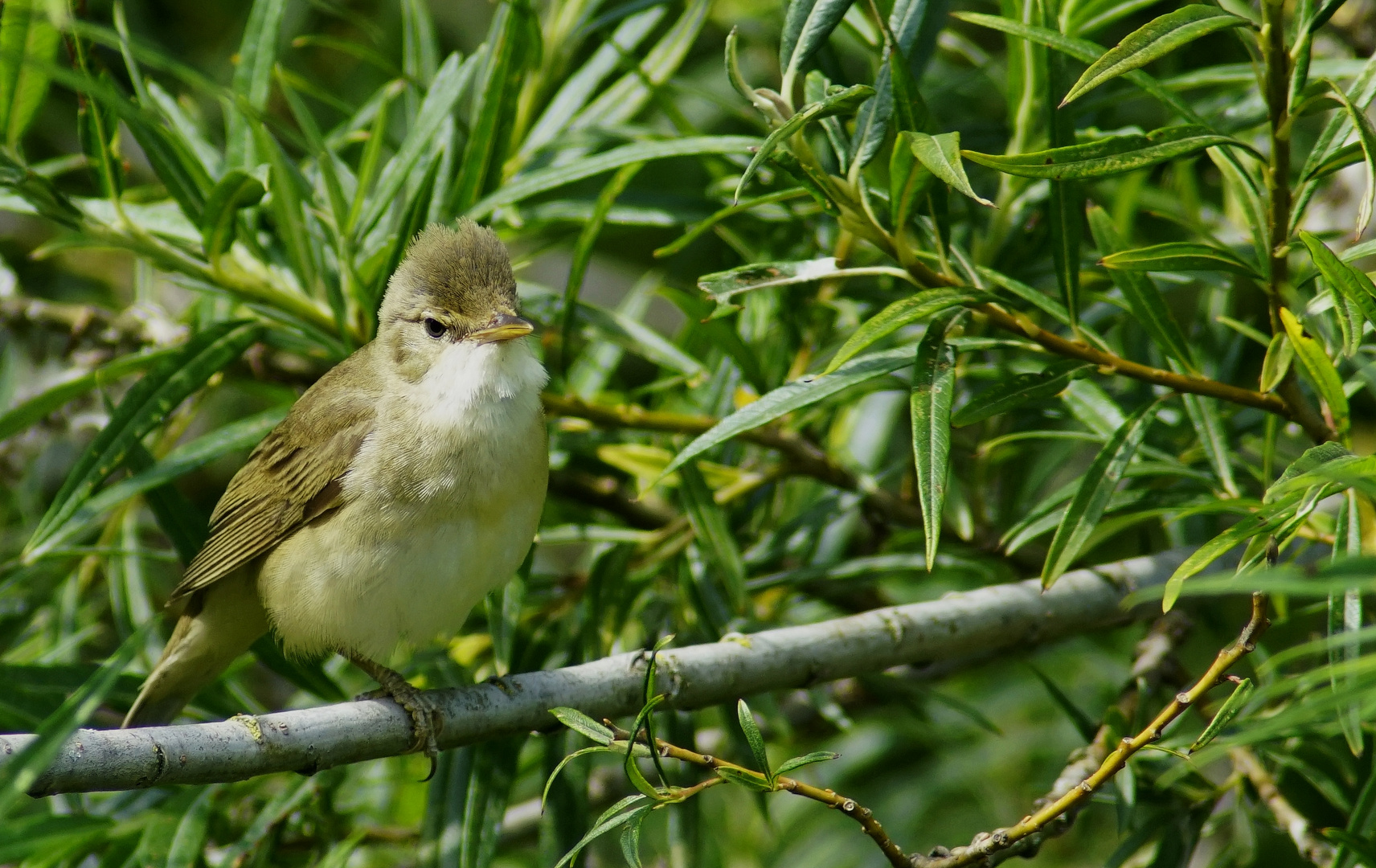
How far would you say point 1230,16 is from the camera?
1997 millimetres

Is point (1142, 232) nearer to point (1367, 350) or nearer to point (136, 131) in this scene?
point (1367, 350)

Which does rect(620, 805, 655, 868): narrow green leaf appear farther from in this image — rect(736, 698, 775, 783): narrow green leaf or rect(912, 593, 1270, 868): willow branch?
rect(912, 593, 1270, 868): willow branch

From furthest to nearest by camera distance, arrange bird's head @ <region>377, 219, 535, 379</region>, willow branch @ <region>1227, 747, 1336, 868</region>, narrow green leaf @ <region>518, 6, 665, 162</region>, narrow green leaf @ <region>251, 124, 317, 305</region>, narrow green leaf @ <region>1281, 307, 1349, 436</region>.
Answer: narrow green leaf @ <region>518, 6, 665, 162</region> < bird's head @ <region>377, 219, 535, 379</region> < narrow green leaf @ <region>251, 124, 317, 305</region> < willow branch @ <region>1227, 747, 1336, 868</region> < narrow green leaf @ <region>1281, 307, 1349, 436</region>

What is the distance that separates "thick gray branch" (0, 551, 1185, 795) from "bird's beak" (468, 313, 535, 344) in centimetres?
88

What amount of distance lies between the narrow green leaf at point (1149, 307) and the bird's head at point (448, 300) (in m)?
1.38

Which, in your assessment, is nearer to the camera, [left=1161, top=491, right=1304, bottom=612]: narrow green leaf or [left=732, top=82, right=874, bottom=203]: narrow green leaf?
[left=1161, top=491, right=1304, bottom=612]: narrow green leaf

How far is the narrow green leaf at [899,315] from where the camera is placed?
2193mm

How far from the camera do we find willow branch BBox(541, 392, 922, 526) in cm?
324

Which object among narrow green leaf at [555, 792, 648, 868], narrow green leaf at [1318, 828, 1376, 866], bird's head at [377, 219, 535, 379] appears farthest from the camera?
bird's head at [377, 219, 535, 379]

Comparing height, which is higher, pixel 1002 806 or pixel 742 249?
pixel 742 249

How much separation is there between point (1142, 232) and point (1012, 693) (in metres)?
1.64

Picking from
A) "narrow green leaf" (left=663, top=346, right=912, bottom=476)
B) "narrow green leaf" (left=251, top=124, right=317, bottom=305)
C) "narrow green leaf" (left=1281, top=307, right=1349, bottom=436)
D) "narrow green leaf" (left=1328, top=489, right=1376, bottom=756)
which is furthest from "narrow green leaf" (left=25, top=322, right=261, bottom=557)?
"narrow green leaf" (left=1328, top=489, right=1376, bottom=756)

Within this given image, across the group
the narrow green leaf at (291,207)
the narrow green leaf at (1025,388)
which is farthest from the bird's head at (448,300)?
the narrow green leaf at (1025,388)

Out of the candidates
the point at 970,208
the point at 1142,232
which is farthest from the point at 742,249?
the point at 1142,232
